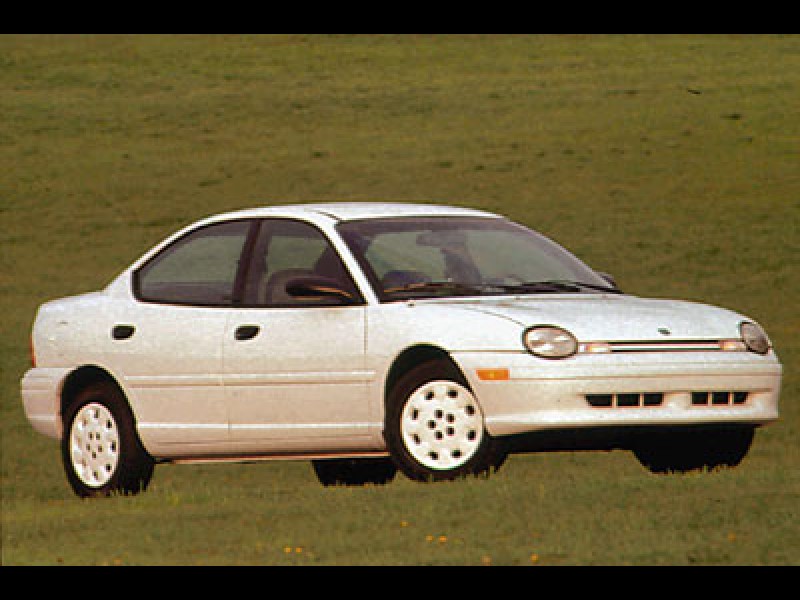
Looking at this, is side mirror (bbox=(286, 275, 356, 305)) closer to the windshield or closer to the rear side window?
the windshield

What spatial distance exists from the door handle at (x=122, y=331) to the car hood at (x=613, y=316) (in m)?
2.27

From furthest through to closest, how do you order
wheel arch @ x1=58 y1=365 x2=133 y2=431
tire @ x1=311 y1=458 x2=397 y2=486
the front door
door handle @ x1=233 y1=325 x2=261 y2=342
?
tire @ x1=311 y1=458 x2=397 y2=486 → wheel arch @ x1=58 y1=365 x2=133 y2=431 → door handle @ x1=233 y1=325 x2=261 y2=342 → the front door

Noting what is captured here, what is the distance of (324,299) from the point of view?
10.9 m

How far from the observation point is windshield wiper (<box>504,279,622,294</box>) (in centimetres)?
1110

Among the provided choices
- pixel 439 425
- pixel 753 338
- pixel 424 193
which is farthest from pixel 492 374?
pixel 424 193

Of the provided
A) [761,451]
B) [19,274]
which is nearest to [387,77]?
[19,274]

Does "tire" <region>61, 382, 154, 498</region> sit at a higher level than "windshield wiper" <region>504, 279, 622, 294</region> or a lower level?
lower

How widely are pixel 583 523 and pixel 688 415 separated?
4.54 ft

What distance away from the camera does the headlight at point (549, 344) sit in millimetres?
10031

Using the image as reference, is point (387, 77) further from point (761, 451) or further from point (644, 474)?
point (644, 474)

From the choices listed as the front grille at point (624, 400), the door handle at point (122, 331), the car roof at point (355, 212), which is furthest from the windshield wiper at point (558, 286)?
the door handle at point (122, 331)

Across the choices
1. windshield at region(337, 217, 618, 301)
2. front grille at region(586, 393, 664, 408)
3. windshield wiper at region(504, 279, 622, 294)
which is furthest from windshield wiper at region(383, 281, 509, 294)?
front grille at region(586, 393, 664, 408)

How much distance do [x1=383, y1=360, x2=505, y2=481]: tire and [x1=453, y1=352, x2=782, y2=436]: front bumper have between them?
134mm

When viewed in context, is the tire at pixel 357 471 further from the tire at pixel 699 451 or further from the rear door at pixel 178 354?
the tire at pixel 699 451
